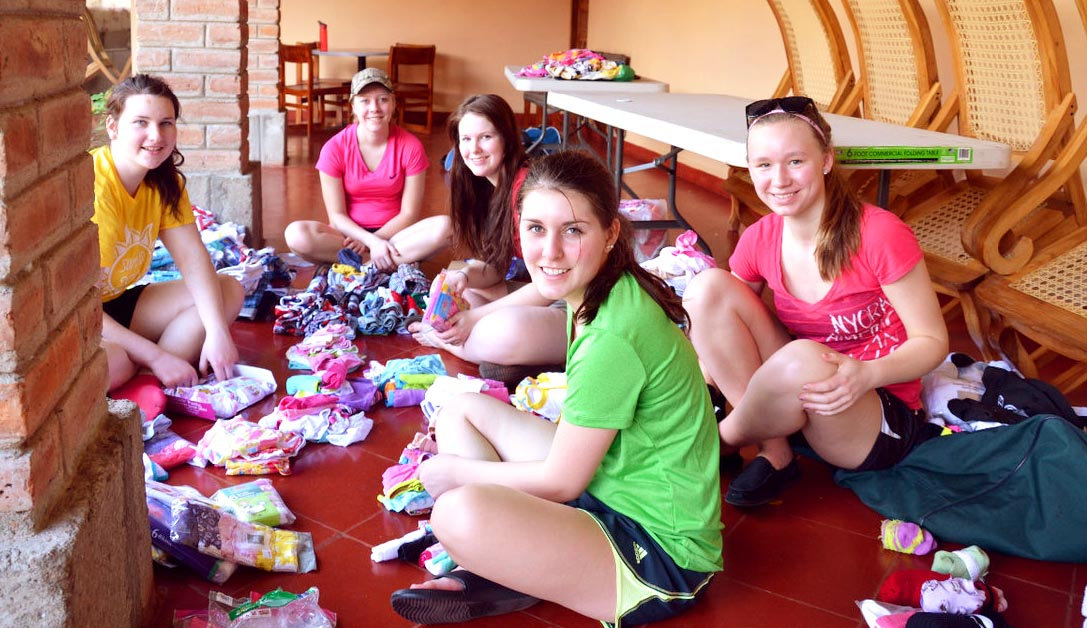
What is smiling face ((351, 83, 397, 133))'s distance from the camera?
13.6 feet

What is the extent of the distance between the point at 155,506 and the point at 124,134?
3.87 ft

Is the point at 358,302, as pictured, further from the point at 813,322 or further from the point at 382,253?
the point at 813,322

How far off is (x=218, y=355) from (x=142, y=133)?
0.69 meters

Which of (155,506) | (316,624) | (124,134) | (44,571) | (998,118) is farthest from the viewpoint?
(998,118)

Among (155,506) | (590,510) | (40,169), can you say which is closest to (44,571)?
(40,169)

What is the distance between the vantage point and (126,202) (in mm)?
2828

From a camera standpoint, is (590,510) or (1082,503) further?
(1082,503)

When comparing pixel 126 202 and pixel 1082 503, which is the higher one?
pixel 126 202

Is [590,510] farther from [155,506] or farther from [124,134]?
[124,134]

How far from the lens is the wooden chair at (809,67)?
505 centimetres

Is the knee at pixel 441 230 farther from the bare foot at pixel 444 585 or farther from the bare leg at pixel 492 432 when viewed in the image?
the bare foot at pixel 444 585

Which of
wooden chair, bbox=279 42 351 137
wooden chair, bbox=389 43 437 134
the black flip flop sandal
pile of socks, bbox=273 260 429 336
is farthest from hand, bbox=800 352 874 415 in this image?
wooden chair, bbox=389 43 437 134

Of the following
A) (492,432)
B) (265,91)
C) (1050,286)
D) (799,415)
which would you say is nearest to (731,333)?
(799,415)

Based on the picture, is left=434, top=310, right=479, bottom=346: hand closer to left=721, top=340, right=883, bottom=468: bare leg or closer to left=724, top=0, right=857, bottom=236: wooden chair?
left=721, top=340, right=883, bottom=468: bare leg
